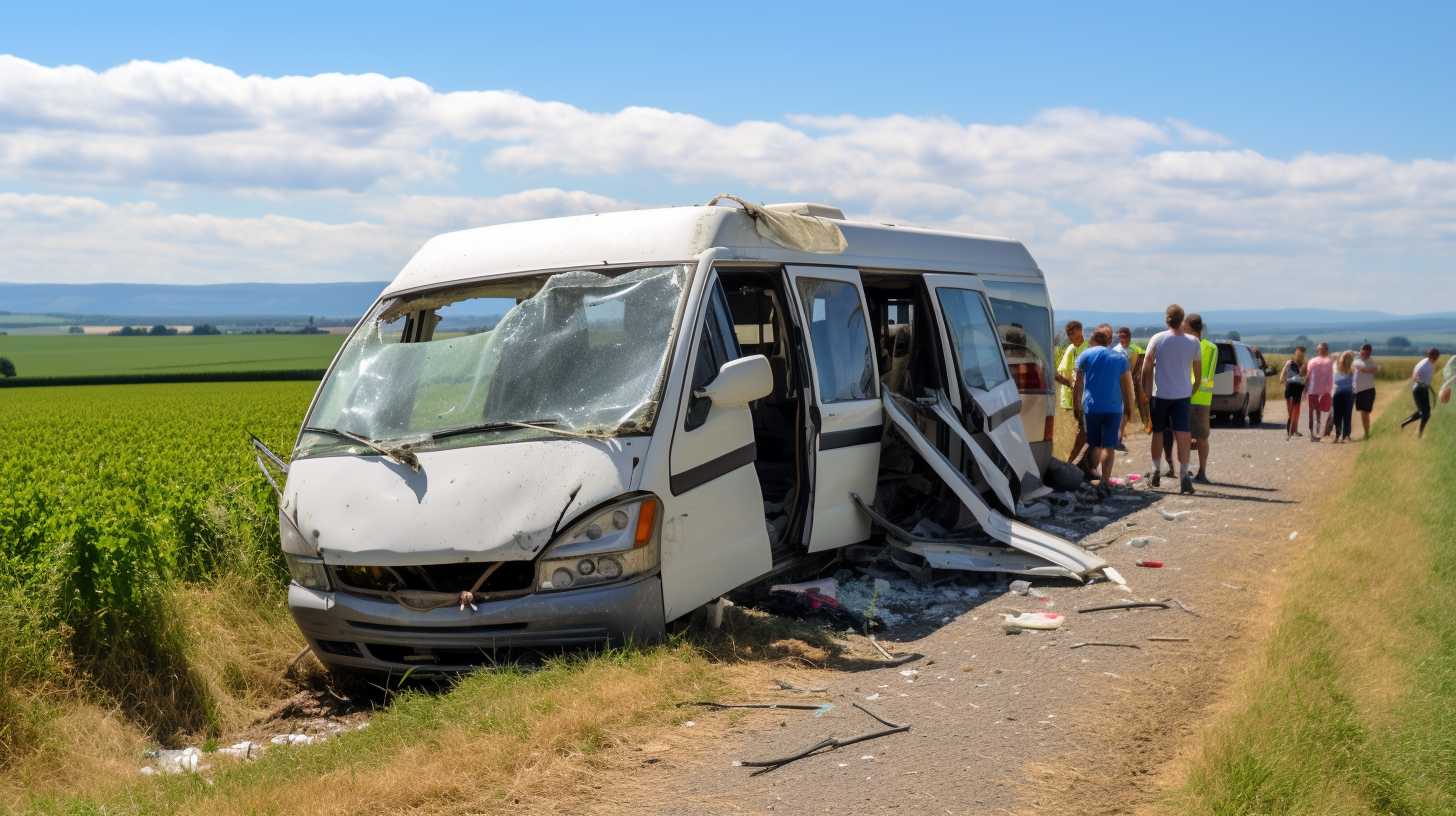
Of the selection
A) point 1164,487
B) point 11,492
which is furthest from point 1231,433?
point 11,492

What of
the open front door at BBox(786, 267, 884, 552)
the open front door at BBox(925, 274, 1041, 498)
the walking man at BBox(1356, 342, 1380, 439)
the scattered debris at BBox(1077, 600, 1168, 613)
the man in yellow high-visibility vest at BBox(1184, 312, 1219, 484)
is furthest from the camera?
the walking man at BBox(1356, 342, 1380, 439)

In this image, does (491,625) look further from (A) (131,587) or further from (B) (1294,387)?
(B) (1294,387)

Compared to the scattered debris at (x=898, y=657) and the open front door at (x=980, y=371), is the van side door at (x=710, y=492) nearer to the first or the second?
the scattered debris at (x=898, y=657)

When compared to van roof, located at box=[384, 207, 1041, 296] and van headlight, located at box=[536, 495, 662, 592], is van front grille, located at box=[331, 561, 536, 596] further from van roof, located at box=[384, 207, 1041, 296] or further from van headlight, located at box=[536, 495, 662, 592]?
van roof, located at box=[384, 207, 1041, 296]

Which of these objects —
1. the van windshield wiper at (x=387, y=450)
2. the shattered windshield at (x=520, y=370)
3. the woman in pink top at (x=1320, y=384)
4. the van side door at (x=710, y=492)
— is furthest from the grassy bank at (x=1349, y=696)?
the woman in pink top at (x=1320, y=384)

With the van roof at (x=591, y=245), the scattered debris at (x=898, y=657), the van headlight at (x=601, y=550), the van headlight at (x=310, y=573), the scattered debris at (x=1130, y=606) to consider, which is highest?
the van roof at (x=591, y=245)

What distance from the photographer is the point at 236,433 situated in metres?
20.1

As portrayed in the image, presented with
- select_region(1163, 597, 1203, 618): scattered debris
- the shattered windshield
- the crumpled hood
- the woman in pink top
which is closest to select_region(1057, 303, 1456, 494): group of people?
select_region(1163, 597, 1203, 618): scattered debris

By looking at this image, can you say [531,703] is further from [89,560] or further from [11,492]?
[11,492]

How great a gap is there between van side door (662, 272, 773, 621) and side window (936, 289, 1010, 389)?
3470 millimetres

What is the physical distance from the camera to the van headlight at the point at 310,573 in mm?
6863

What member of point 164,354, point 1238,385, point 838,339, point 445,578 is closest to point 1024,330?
point 838,339

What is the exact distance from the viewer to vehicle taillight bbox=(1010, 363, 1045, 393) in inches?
489

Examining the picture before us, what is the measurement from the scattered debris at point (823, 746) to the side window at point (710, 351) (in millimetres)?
1906
